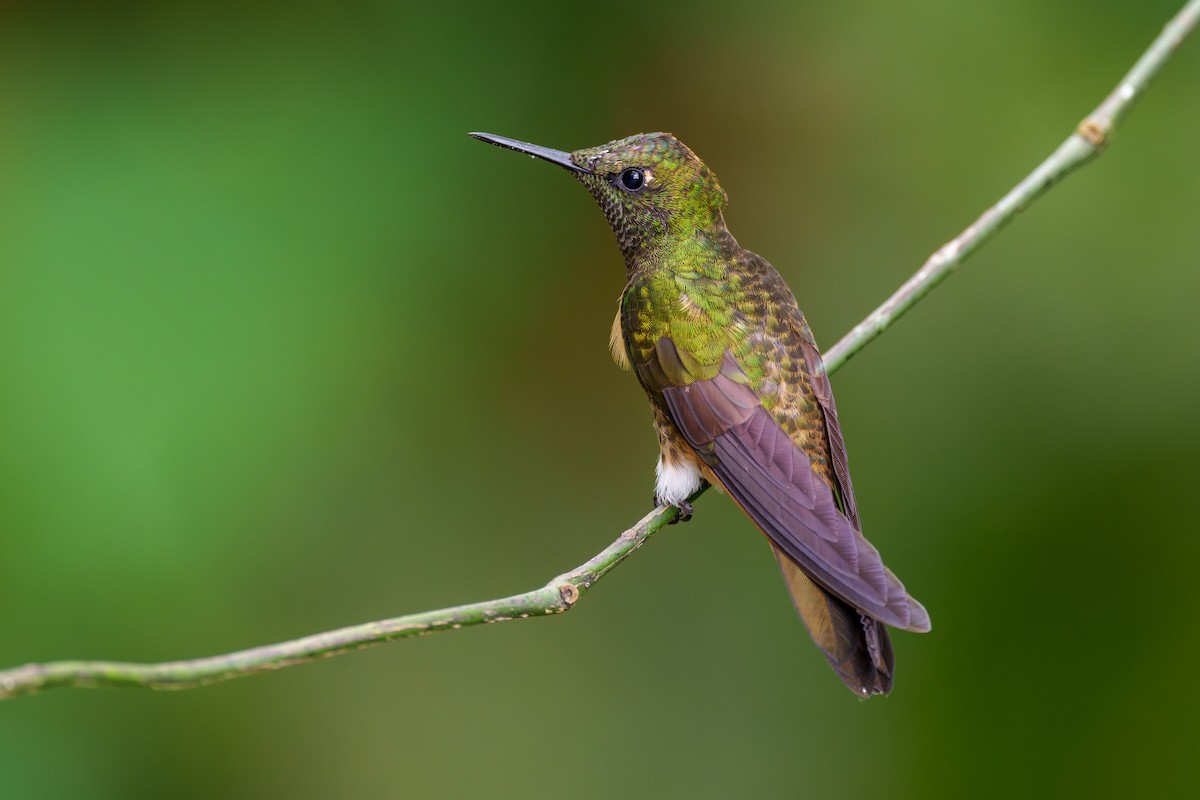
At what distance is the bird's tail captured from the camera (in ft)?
6.35

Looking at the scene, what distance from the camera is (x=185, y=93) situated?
3.27 metres

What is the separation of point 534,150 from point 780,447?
0.75m

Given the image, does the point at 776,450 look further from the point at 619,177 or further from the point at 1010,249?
the point at 1010,249

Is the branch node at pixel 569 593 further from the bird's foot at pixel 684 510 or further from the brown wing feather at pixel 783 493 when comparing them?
the bird's foot at pixel 684 510

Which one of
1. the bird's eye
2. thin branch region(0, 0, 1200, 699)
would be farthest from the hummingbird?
thin branch region(0, 0, 1200, 699)

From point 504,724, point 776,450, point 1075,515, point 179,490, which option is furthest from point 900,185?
point 179,490

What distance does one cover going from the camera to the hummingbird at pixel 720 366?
208 centimetres

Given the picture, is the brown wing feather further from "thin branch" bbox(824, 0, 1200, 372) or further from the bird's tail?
"thin branch" bbox(824, 0, 1200, 372)

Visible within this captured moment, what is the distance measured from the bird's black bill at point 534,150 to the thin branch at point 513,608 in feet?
2.54

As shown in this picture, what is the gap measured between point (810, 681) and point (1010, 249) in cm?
139

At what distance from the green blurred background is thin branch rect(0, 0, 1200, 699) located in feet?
5.39

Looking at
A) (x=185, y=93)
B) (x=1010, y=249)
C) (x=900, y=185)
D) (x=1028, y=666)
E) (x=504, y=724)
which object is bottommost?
(x=1028, y=666)

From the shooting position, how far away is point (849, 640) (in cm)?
196

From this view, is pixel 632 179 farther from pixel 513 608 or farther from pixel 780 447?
pixel 513 608
